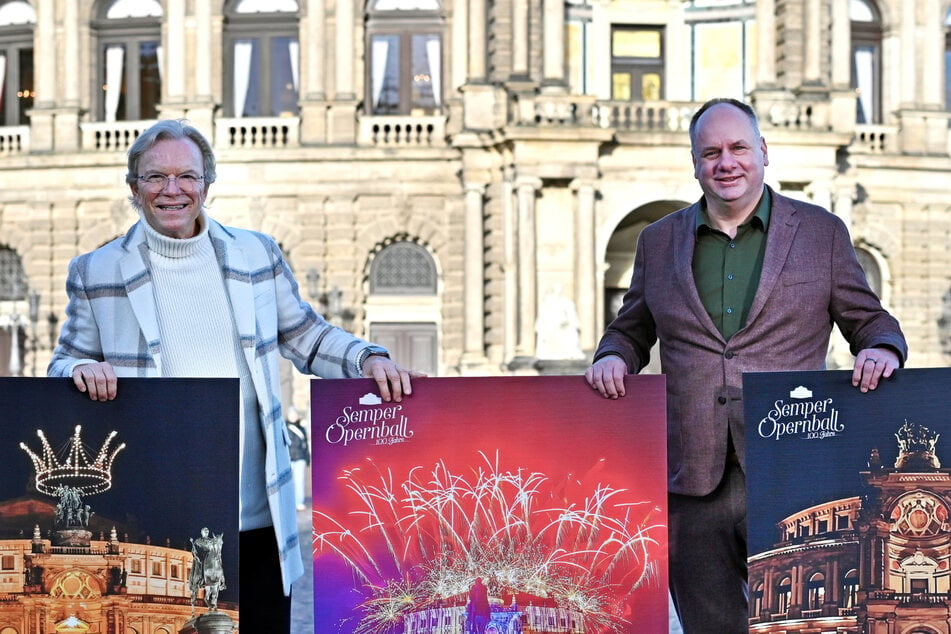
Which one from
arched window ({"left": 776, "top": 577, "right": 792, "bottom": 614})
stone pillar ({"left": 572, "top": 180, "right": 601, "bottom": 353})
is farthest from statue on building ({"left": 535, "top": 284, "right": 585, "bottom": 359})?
arched window ({"left": 776, "top": 577, "right": 792, "bottom": 614})

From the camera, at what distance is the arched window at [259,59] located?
1225 inches

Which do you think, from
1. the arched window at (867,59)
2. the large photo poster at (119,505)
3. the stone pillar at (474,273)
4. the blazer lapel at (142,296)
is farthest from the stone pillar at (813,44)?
the large photo poster at (119,505)

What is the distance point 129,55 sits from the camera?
31.7 m

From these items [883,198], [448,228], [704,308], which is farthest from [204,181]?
[883,198]

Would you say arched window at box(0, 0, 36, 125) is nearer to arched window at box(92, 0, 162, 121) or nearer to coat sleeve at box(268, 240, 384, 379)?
arched window at box(92, 0, 162, 121)

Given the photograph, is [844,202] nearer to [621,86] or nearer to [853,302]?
[621,86]

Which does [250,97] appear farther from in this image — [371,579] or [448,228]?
[371,579]

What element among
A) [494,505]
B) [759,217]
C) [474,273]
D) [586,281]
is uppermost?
[474,273]

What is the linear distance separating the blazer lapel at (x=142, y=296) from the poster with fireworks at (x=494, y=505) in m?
0.57

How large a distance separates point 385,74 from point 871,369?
2724 centimetres

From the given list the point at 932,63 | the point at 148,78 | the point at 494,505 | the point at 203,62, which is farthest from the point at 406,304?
the point at 494,505

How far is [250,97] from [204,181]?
27.0 meters

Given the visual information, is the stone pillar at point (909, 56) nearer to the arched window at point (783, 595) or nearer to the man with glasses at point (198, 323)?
the arched window at point (783, 595)

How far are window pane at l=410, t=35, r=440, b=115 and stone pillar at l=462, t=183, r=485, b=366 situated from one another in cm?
262
